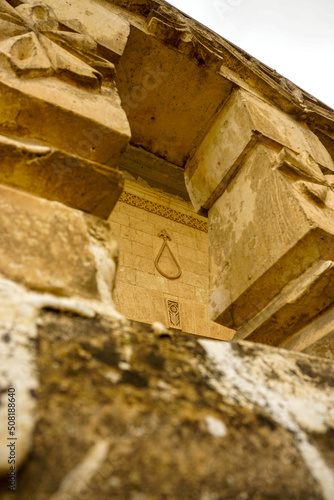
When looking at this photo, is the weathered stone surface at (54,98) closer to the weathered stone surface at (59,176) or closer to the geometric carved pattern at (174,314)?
the weathered stone surface at (59,176)

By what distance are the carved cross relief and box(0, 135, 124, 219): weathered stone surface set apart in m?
0.36

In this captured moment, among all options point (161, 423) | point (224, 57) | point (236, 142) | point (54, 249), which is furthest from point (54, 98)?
point (224, 57)

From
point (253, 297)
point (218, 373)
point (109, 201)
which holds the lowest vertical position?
point (253, 297)

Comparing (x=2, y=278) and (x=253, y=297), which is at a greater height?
(x=2, y=278)

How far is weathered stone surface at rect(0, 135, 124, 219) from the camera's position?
3.95 feet

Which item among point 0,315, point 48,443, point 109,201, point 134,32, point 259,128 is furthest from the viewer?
point 134,32

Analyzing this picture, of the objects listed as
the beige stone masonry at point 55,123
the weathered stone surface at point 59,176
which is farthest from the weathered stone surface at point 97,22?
the weathered stone surface at point 59,176

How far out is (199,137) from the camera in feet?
9.45

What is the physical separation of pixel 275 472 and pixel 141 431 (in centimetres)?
25

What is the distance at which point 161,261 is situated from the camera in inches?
187

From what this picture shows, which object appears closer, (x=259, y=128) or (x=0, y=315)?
(x=0, y=315)

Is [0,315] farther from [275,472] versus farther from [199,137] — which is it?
[199,137]

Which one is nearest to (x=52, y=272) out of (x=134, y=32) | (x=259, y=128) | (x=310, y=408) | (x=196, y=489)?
(x=196, y=489)

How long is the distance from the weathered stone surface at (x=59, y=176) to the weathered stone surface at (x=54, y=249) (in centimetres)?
9
